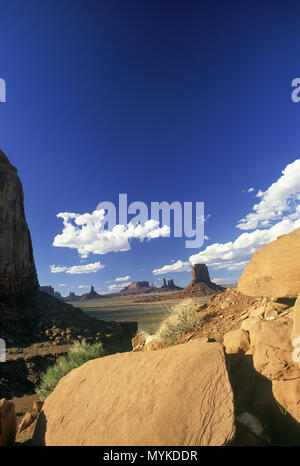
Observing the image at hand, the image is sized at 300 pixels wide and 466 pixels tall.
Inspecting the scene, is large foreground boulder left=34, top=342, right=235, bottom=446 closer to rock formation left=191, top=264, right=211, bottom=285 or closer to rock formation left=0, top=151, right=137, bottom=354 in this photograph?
rock formation left=0, top=151, right=137, bottom=354

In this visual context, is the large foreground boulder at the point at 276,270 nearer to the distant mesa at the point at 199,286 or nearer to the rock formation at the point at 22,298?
the rock formation at the point at 22,298

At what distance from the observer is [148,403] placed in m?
3.56

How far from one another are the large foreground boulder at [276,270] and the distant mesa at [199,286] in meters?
99.7

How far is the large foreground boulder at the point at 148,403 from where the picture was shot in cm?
314

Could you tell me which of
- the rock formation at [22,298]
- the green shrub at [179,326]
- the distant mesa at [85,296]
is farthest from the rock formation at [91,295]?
the green shrub at [179,326]

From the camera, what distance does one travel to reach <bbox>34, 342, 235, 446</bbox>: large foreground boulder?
10.3ft

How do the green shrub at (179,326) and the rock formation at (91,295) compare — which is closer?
the green shrub at (179,326)

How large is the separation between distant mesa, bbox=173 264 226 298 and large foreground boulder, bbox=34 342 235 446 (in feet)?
334

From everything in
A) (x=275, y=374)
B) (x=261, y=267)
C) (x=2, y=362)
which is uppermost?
(x=261, y=267)

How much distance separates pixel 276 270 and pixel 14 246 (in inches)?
1101
